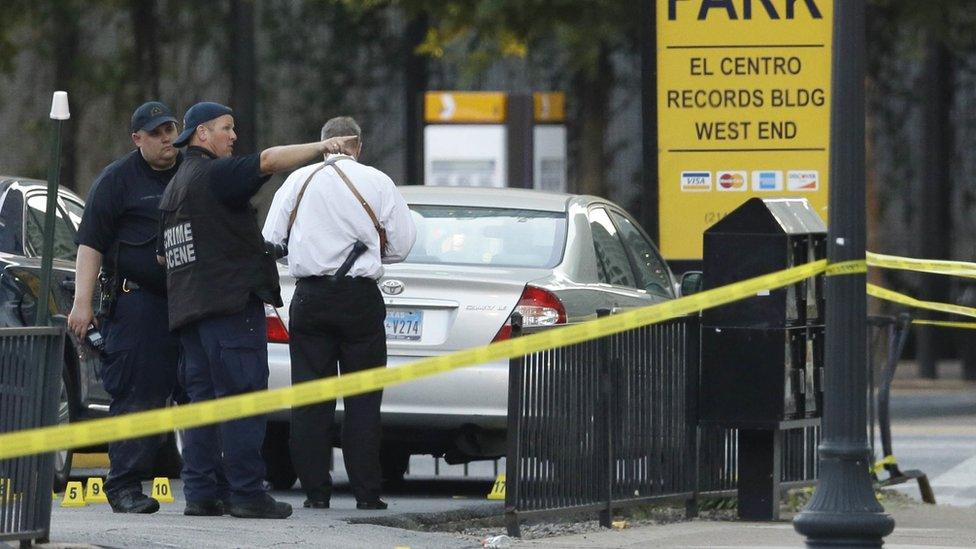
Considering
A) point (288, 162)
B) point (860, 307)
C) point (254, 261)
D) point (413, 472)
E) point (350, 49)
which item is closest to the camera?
point (860, 307)

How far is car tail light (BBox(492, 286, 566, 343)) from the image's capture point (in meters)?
9.57

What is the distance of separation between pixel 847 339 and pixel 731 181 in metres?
4.58

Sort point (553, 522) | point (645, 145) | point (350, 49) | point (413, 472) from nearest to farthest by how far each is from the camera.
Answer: point (553, 522) → point (645, 145) → point (413, 472) → point (350, 49)

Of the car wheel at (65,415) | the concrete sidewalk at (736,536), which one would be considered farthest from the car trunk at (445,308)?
the car wheel at (65,415)

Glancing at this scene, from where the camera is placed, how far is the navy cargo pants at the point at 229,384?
8.34 m

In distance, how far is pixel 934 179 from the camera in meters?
21.0

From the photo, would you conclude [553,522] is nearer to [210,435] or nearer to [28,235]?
[210,435]

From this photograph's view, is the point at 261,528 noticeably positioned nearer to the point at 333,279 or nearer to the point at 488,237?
the point at 333,279

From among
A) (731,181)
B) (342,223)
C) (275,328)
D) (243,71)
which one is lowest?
(275,328)

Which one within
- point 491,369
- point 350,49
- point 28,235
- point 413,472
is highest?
point 350,49

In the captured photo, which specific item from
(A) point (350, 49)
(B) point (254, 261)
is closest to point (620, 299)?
(B) point (254, 261)

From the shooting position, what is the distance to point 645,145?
11633mm

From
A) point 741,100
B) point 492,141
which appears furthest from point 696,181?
point 492,141

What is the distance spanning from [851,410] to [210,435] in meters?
2.86
